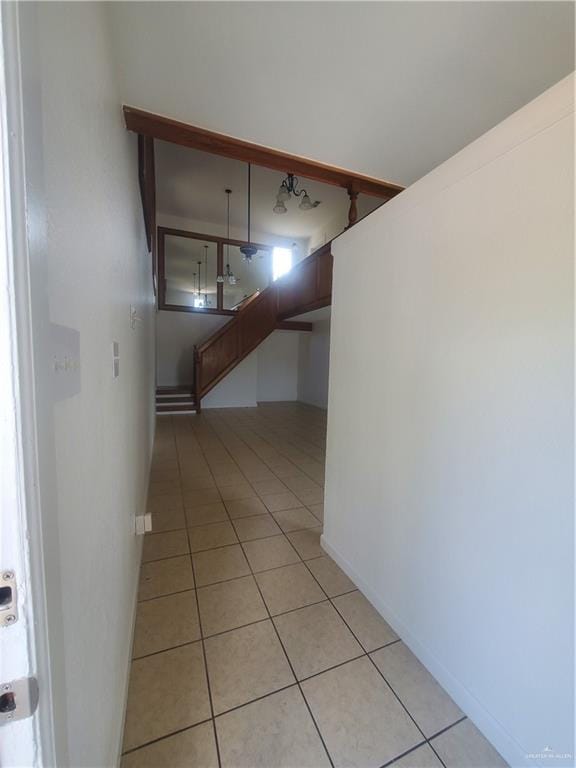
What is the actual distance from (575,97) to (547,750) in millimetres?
1841

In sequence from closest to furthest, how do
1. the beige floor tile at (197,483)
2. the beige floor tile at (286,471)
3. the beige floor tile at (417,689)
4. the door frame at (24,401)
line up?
the door frame at (24,401)
the beige floor tile at (417,689)
the beige floor tile at (197,483)
the beige floor tile at (286,471)

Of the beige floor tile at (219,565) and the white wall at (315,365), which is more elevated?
the white wall at (315,365)

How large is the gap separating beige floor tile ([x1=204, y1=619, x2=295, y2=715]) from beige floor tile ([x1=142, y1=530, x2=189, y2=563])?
72cm

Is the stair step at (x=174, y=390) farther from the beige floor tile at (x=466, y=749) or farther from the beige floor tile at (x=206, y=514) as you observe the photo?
the beige floor tile at (x=466, y=749)

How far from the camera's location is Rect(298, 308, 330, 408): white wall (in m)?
6.94

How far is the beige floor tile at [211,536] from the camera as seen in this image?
2.10 meters

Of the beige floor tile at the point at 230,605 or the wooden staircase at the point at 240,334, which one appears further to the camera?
the wooden staircase at the point at 240,334

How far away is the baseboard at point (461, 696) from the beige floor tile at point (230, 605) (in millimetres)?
→ 609

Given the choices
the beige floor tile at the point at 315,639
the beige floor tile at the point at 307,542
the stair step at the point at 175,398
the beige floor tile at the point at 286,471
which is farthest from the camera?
the stair step at the point at 175,398

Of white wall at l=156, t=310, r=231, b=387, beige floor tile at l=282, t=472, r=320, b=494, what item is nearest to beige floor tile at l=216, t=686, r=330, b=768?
beige floor tile at l=282, t=472, r=320, b=494

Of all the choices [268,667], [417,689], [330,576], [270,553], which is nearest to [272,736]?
[268,667]

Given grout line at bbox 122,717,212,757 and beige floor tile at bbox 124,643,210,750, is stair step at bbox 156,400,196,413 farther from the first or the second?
grout line at bbox 122,717,212,757

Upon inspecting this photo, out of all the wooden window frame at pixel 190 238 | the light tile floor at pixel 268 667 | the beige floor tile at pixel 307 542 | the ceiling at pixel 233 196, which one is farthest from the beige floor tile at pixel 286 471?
the ceiling at pixel 233 196

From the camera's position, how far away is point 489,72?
4.94 ft
